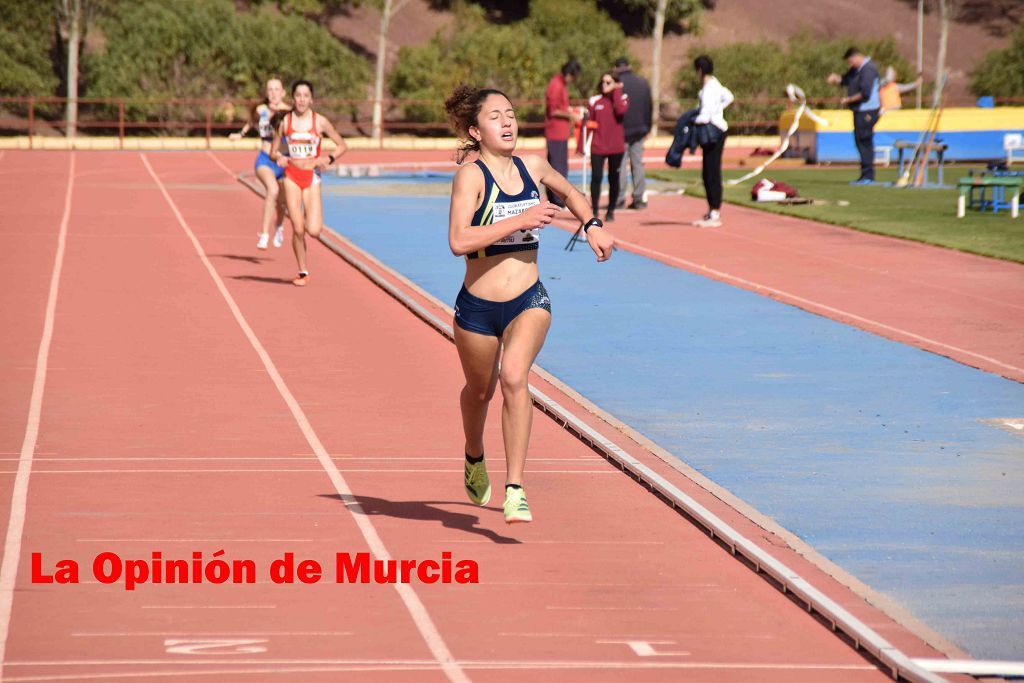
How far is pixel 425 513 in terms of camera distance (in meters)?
7.69

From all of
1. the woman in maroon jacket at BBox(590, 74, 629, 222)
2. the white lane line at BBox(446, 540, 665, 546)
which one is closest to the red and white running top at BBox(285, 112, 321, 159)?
the woman in maroon jacket at BBox(590, 74, 629, 222)

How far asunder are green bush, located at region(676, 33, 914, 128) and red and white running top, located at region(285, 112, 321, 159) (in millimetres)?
39907

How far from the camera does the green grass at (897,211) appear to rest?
66.3ft

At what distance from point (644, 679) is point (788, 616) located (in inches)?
37.2

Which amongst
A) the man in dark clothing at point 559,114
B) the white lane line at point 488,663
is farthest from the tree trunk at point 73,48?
the white lane line at point 488,663

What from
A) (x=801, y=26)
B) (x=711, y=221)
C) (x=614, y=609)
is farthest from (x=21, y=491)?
(x=801, y=26)

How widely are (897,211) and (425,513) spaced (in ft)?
58.9

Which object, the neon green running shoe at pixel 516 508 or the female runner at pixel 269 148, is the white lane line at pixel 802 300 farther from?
the neon green running shoe at pixel 516 508

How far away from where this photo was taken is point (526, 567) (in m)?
6.77

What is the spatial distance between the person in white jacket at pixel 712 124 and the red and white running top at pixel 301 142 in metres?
6.16

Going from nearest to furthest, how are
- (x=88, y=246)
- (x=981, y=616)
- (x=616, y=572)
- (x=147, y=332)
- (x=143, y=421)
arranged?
(x=981, y=616), (x=616, y=572), (x=143, y=421), (x=147, y=332), (x=88, y=246)

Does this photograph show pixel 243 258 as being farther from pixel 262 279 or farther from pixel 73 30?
pixel 73 30

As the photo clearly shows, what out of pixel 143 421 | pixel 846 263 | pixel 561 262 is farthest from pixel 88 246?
pixel 143 421

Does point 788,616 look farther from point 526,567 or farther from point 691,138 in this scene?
point 691,138
